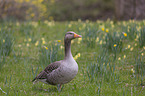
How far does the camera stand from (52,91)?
423 centimetres

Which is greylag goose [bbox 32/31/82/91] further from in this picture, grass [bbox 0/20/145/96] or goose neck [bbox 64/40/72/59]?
grass [bbox 0/20/145/96]

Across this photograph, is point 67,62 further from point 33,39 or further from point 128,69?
point 33,39

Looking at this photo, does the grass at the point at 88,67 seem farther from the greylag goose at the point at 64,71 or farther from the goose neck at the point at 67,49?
the goose neck at the point at 67,49

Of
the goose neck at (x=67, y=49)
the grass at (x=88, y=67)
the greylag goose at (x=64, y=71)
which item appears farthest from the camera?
the grass at (x=88, y=67)

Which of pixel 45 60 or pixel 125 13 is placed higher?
pixel 125 13

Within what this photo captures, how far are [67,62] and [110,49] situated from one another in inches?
97.1

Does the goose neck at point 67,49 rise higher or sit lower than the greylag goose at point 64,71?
higher

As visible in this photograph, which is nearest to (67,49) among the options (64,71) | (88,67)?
(64,71)

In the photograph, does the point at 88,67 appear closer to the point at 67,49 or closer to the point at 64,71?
the point at 67,49

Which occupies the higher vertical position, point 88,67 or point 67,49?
point 67,49

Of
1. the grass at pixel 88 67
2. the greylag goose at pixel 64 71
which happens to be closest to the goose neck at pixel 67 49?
the greylag goose at pixel 64 71

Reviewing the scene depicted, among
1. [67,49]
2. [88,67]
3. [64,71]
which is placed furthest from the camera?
[88,67]

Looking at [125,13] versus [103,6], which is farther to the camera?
[103,6]

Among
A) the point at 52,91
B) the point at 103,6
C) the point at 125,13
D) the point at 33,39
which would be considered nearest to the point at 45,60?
the point at 52,91
